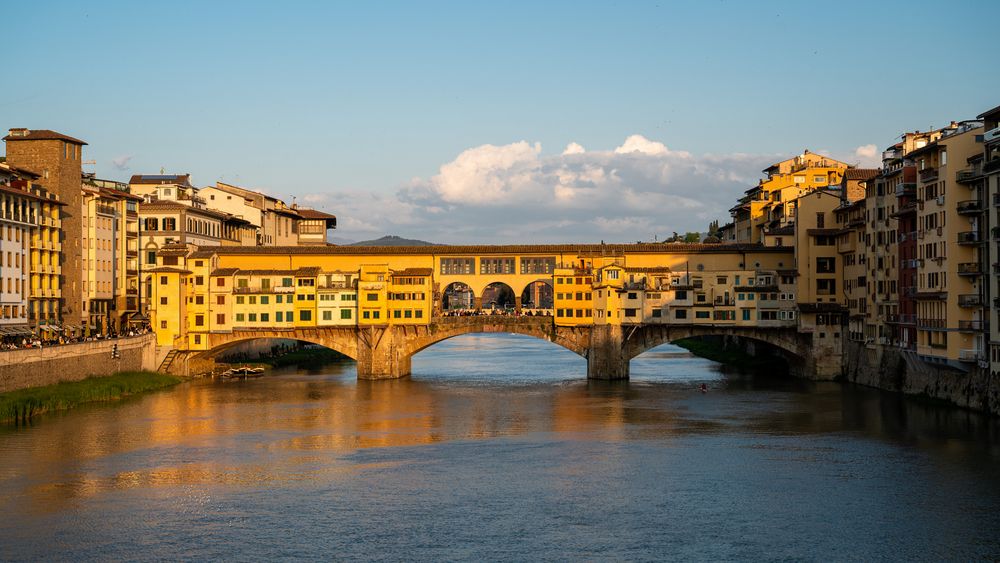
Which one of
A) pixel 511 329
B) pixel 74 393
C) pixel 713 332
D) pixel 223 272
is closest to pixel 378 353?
Answer: pixel 511 329

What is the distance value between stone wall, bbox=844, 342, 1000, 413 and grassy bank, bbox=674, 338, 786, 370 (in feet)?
37.8

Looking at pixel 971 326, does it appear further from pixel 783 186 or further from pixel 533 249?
pixel 783 186

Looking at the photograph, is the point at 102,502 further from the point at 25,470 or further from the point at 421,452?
the point at 421,452

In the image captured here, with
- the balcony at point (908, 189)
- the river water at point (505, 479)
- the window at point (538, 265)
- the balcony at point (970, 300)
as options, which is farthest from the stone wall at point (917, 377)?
the window at point (538, 265)

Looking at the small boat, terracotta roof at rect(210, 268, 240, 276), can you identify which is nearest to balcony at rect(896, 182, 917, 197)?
terracotta roof at rect(210, 268, 240, 276)

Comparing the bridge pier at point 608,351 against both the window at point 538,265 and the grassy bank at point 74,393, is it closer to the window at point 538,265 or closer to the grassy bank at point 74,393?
the window at point 538,265

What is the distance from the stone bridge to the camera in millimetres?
73625

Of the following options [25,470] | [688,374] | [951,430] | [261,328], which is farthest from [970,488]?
[261,328]

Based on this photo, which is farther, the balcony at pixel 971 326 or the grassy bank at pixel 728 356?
the grassy bank at pixel 728 356

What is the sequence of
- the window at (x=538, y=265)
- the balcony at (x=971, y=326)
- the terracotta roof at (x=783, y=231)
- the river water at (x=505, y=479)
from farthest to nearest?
the window at (x=538, y=265)
the terracotta roof at (x=783, y=231)
the balcony at (x=971, y=326)
the river water at (x=505, y=479)

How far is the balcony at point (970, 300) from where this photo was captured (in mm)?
49844

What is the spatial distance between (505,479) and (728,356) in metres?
56.7

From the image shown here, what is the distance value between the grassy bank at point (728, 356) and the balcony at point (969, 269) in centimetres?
2995

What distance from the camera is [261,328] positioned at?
246ft
